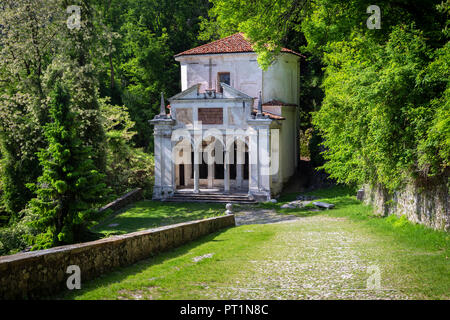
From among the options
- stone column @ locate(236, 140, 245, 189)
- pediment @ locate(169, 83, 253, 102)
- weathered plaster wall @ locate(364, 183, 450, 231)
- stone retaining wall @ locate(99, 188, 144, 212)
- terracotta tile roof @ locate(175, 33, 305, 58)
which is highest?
terracotta tile roof @ locate(175, 33, 305, 58)

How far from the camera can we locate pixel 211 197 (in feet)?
92.9

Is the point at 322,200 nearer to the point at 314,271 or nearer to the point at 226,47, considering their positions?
the point at 226,47

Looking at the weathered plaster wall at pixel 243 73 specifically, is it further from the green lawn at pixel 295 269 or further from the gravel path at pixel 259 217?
the green lawn at pixel 295 269

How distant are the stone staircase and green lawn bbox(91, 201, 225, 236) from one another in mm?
768

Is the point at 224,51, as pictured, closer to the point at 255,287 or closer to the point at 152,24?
the point at 152,24

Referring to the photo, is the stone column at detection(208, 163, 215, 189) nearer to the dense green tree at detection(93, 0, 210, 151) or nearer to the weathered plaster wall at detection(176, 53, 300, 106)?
the weathered plaster wall at detection(176, 53, 300, 106)

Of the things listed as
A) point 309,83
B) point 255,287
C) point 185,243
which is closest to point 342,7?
point 185,243

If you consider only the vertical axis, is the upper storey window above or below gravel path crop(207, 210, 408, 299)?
above

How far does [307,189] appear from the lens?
33.2m

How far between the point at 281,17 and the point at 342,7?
330 cm

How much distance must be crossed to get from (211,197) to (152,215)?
4.77m

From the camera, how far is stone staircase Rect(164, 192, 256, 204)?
27825 mm

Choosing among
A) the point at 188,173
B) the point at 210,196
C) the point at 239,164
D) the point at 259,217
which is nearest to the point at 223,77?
the point at 239,164

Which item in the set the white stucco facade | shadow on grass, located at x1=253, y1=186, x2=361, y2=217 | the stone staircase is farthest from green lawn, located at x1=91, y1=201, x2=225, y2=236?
shadow on grass, located at x1=253, y1=186, x2=361, y2=217
